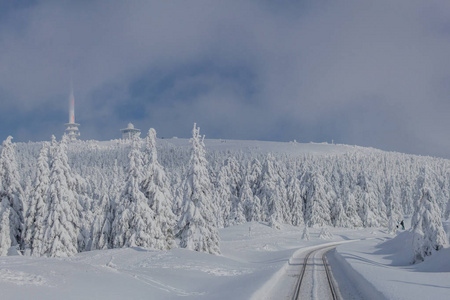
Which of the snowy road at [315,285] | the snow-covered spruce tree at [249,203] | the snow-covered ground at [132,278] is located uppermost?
the snow-covered spruce tree at [249,203]

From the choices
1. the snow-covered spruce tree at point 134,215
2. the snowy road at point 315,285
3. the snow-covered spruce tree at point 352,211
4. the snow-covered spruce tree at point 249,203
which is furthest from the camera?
the snow-covered spruce tree at point 352,211

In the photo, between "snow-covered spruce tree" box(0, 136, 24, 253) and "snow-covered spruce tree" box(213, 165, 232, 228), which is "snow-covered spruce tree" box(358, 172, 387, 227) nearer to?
"snow-covered spruce tree" box(213, 165, 232, 228)

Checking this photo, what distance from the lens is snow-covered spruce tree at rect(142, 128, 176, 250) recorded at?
37781 millimetres

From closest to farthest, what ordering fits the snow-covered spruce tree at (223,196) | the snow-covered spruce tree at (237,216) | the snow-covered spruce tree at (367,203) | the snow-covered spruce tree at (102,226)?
the snow-covered spruce tree at (102,226) < the snow-covered spruce tree at (237,216) < the snow-covered spruce tree at (223,196) < the snow-covered spruce tree at (367,203)

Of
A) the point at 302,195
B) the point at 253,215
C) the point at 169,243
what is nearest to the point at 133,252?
the point at 169,243

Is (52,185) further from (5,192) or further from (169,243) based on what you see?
(169,243)

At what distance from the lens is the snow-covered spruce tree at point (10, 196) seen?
37094 millimetres

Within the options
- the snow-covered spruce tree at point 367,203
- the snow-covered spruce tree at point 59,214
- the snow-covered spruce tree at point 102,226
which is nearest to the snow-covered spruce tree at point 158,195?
the snow-covered spruce tree at point 102,226

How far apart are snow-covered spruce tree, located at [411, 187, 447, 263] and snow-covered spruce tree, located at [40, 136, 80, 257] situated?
32.0m

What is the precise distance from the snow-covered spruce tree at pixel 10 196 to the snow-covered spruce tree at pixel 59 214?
16.3 feet

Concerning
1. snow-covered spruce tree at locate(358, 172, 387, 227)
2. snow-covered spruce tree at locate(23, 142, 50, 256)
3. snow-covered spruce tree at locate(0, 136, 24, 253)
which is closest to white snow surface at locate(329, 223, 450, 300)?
snow-covered spruce tree at locate(23, 142, 50, 256)

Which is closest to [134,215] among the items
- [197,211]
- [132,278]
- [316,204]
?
[197,211]

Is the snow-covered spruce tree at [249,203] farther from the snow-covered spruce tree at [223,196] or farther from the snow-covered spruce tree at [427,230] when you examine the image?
the snow-covered spruce tree at [427,230]

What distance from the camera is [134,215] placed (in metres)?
35.8
